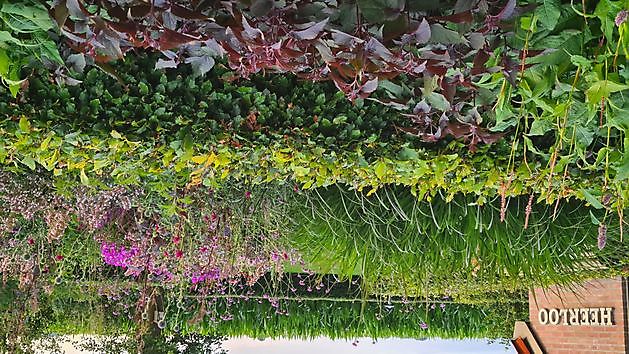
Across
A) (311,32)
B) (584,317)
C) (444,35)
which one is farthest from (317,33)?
(584,317)

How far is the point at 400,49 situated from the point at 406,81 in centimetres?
65

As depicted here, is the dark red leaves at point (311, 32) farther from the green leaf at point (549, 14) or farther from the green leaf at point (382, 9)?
the green leaf at point (549, 14)

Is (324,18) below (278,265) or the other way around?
the other way around

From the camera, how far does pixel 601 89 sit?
4.70 feet

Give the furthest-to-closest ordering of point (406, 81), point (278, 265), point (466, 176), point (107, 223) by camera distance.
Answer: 1. point (107, 223)
2. point (278, 265)
3. point (466, 176)
4. point (406, 81)

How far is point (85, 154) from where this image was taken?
234cm

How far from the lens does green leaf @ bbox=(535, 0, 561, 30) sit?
145cm

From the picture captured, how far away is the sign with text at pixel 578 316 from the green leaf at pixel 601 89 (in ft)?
15.0

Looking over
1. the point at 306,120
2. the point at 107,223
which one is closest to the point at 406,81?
the point at 306,120

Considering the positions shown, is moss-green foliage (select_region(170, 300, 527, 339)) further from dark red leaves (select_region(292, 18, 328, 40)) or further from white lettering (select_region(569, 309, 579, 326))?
dark red leaves (select_region(292, 18, 328, 40))

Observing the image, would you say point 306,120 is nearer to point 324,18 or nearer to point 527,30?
point 324,18

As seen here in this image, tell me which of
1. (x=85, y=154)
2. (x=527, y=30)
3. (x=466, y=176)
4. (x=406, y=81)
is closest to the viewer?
(x=527, y=30)

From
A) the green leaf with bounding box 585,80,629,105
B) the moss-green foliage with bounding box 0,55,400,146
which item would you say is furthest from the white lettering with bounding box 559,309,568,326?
the green leaf with bounding box 585,80,629,105

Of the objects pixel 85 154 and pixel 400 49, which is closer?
pixel 400 49
